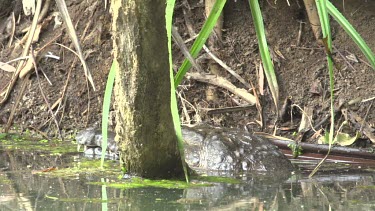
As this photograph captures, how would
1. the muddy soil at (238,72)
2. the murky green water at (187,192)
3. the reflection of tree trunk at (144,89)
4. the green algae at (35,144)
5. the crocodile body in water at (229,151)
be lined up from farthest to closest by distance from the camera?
the muddy soil at (238,72)
the green algae at (35,144)
the crocodile body in water at (229,151)
the reflection of tree trunk at (144,89)
the murky green water at (187,192)

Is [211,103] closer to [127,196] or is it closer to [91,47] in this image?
[91,47]

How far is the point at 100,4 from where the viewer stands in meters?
6.59

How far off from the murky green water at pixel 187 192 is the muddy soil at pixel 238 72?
4.12 ft

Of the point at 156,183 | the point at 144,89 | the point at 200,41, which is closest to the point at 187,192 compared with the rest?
the point at 156,183

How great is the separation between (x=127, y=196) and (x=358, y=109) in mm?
2624

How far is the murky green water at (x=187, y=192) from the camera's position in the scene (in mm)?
2967

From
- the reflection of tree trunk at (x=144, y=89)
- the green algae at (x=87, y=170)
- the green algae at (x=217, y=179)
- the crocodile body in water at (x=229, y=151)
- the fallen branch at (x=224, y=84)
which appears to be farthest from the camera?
the fallen branch at (x=224, y=84)

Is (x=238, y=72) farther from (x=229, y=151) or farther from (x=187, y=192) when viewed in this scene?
(x=187, y=192)

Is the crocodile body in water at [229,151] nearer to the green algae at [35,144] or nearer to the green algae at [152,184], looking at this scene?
the green algae at [152,184]

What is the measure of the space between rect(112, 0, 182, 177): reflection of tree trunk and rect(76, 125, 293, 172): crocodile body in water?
90 cm

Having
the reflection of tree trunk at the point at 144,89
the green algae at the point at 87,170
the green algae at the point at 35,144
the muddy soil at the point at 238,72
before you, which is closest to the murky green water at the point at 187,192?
the green algae at the point at 87,170

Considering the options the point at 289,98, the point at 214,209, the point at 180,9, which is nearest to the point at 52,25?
the point at 180,9

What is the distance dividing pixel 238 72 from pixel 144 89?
8.71 feet

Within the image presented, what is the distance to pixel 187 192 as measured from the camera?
10.7ft
